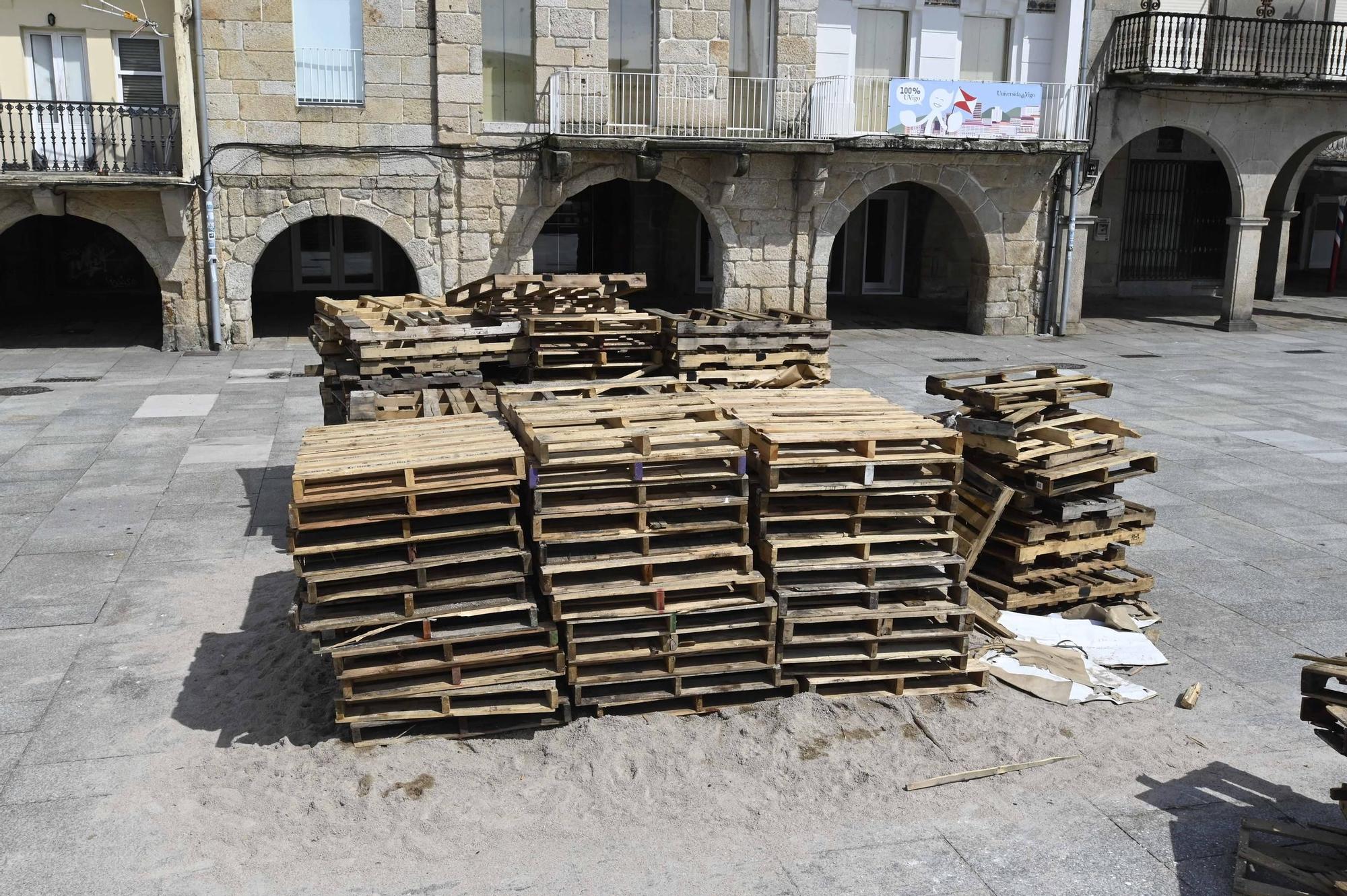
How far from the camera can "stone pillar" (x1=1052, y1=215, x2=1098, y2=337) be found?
2372cm

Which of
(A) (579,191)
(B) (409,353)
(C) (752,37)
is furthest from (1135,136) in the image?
(B) (409,353)

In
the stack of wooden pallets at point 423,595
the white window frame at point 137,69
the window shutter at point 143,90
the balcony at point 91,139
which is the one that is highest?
the white window frame at point 137,69

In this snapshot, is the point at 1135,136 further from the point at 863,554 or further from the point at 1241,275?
the point at 863,554

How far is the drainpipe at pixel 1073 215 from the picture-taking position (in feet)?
75.5

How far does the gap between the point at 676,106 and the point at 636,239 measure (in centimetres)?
708

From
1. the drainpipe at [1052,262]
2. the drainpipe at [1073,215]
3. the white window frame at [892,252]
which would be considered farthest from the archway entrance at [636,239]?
the drainpipe at [1073,215]

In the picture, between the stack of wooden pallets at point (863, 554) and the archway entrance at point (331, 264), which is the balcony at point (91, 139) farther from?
the stack of wooden pallets at point (863, 554)

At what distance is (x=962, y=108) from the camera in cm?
2227

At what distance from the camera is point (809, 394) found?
905cm

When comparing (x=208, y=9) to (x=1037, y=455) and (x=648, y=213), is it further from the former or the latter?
(x=1037, y=455)

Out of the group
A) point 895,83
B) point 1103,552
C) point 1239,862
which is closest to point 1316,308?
point 895,83

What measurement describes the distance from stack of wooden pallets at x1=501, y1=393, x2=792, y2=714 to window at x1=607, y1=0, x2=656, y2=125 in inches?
583

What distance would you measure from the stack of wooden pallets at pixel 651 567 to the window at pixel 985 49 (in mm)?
17995

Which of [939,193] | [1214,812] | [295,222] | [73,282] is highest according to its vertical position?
[939,193]
